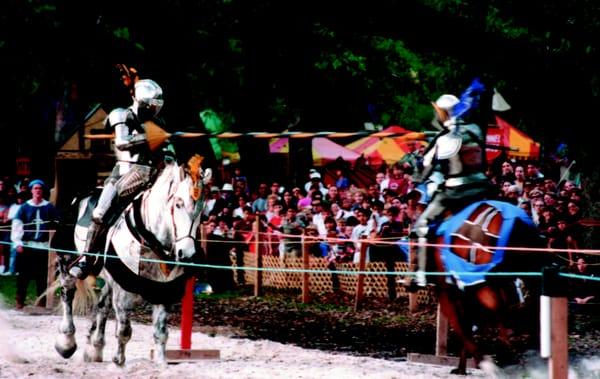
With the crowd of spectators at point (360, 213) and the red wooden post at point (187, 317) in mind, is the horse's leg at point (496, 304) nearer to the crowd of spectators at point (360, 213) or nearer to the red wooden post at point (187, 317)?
the red wooden post at point (187, 317)

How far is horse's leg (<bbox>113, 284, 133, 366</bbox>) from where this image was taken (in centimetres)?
1280

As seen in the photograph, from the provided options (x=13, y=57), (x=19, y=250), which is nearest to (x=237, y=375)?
(x=19, y=250)

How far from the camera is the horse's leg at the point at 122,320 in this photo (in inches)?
504

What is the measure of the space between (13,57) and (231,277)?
19.7 ft

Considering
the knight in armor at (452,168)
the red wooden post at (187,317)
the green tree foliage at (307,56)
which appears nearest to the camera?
the knight in armor at (452,168)

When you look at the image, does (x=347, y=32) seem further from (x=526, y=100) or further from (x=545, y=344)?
(x=545, y=344)

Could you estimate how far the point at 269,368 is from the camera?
1321 cm

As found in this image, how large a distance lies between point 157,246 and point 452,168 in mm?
3159

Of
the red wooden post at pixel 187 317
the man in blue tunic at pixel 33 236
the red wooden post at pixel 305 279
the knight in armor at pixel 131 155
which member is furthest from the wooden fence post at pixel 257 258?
the knight in armor at pixel 131 155

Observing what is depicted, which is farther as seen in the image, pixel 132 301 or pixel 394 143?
pixel 394 143

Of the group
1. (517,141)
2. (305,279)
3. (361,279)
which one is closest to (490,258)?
(361,279)

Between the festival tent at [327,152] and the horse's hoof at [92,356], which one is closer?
the horse's hoof at [92,356]

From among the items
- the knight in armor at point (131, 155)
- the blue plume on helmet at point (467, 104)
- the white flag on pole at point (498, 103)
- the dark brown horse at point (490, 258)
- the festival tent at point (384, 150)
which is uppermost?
the white flag on pole at point (498, 103)

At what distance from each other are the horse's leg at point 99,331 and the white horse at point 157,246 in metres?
0.66
